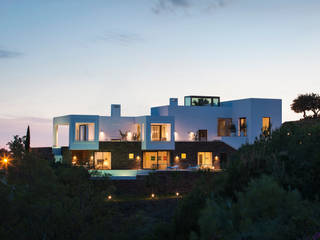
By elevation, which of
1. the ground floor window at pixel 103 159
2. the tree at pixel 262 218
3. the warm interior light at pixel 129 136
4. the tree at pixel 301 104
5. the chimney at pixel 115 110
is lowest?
the tree at pixel 262 218

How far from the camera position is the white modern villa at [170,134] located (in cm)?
3375

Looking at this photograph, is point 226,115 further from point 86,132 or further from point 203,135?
point 86,132

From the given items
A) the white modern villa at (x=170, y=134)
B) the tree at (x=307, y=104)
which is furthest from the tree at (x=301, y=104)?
the white modern villa at (x=170, y=134)

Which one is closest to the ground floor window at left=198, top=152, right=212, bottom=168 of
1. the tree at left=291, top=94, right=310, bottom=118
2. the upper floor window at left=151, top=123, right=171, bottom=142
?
the upper floor window at left=151, top=123, right=171, bottom=142

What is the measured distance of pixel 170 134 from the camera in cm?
3531

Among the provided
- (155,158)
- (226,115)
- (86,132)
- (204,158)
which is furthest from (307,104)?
(86,132)

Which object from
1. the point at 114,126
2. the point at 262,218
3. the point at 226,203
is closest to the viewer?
the point at 262,218

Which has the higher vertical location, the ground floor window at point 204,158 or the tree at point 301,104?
the tree at point 301,104

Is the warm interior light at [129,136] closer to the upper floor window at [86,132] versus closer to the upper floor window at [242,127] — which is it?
the upper floor window at [86,132]

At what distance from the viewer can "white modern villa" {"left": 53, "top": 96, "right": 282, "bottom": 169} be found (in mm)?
33750

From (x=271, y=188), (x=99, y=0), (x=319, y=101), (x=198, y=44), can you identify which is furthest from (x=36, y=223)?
(x=319, y=101)

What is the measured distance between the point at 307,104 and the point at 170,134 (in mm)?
20829

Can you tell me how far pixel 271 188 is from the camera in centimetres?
855

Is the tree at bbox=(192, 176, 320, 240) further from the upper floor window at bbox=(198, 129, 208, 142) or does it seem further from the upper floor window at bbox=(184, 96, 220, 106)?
the upper floor window at bbox=(184, 96, 220, 106)
